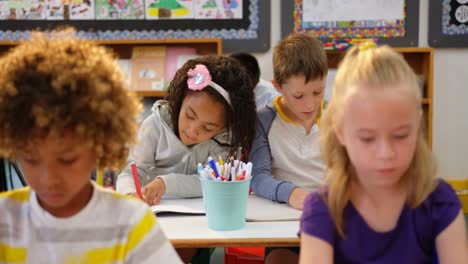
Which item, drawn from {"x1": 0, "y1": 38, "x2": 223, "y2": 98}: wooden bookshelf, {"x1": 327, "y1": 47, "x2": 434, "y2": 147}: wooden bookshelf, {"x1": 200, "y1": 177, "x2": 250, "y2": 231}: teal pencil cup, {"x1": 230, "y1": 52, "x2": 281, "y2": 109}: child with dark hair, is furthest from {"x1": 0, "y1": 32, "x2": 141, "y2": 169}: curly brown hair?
{"x1": 327, "y1": 47, "x2": 434, "y2": 147}: wooden bookshelf

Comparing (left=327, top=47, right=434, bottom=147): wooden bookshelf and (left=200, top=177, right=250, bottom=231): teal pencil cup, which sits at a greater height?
(left=327, top=47, right=434, bottom=147): wooden bookshelf

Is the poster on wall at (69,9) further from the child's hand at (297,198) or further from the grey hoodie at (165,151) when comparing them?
the child's hand at (297,198)

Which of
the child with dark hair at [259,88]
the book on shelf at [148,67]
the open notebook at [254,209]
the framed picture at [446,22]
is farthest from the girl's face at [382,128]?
the framed picture at [446,22]

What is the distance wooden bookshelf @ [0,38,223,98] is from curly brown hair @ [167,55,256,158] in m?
1.87

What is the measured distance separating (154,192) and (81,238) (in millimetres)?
742

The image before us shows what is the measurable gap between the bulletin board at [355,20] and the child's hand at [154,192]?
2517 mm

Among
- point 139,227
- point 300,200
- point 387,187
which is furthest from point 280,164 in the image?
point 139,227

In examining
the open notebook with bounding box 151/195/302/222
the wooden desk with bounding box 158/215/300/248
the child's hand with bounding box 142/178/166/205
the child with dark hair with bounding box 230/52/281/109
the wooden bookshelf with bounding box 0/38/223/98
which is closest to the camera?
the wooden desk with bounding box 158/215/300/248

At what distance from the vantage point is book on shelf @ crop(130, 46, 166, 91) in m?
3.89

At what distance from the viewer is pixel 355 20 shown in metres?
4.04

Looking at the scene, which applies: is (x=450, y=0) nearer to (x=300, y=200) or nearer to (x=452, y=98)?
(x=452, y=98)

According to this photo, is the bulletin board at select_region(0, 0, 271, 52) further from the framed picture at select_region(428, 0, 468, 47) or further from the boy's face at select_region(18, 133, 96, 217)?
the boy's face at select_region(18, 133, 96, 217)

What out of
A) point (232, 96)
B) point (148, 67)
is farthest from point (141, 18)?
point (232, 96)

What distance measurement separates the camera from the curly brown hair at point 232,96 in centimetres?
186
